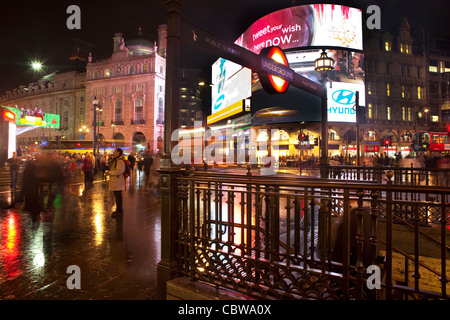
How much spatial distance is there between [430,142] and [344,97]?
1228cm

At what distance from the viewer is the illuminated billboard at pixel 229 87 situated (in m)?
35.5

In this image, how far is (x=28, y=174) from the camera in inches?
243

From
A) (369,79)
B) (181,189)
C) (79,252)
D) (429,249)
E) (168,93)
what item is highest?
(369,79)

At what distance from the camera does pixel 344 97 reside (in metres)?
34.6

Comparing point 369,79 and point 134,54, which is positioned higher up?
point 134,54

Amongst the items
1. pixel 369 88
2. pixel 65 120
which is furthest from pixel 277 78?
pixel 65 120

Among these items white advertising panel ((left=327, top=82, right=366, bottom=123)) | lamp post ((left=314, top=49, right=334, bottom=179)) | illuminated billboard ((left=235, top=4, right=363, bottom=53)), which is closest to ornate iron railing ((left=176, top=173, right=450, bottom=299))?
lamp post ((left=314, top=49, right=334, bottom=179))

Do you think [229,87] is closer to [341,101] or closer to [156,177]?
[341,101]

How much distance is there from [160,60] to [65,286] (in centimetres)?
5649

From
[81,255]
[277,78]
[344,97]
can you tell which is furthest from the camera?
[344,97]

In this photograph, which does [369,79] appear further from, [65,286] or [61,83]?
[61,83]

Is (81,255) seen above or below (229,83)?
below

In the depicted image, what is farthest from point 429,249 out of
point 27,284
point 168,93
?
point 27,284
